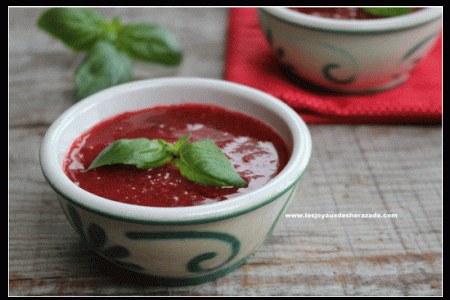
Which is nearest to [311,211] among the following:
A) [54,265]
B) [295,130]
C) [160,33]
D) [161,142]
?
[295,130]

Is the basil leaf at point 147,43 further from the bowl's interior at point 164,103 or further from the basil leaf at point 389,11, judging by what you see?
the basil leaf at point 389,11

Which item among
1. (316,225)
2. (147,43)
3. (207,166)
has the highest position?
(207,166)

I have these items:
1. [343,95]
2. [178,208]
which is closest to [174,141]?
[178,208]

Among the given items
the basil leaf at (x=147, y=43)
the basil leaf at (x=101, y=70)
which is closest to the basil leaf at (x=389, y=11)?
the basil leaf at (x=147, y=43)

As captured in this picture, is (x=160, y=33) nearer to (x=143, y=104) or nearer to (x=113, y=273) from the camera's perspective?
(x=143, y=104)

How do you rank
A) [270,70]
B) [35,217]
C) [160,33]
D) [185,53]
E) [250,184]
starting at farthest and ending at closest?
[185,53] < [270,70] < [160,33] < [35,217] < [250,184]

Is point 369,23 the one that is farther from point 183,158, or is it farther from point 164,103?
point 183,158
